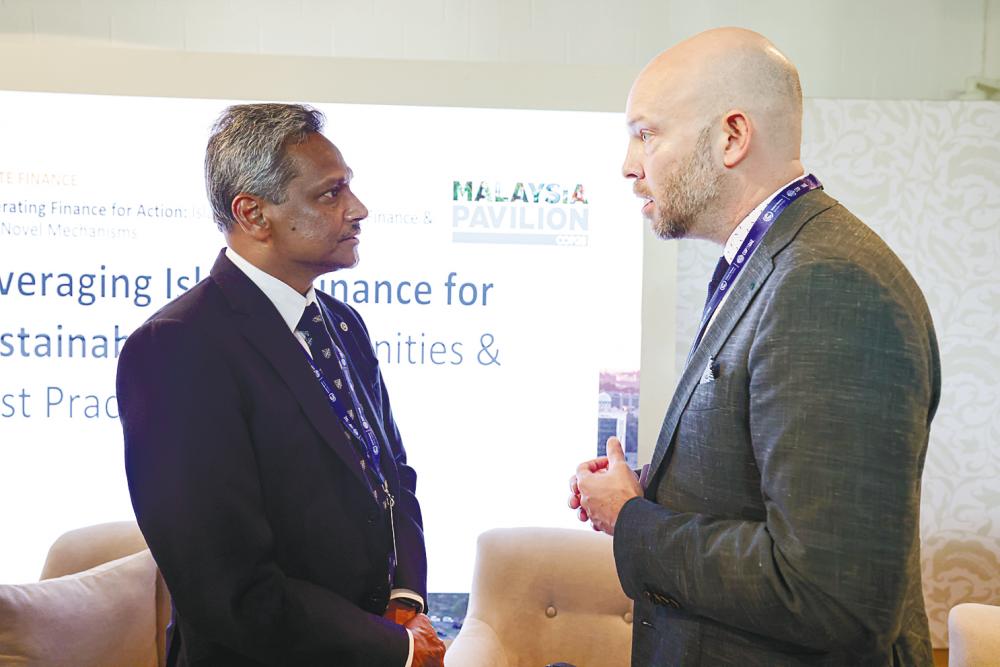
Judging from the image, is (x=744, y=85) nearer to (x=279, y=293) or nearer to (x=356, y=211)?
(x=356, y=211)

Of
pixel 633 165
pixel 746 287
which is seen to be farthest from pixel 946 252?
pixel 746 287

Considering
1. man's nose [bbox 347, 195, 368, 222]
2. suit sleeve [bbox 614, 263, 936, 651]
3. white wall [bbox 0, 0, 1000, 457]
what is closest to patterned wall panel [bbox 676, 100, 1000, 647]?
white wall [bbox 0, 0, 1000, 457]

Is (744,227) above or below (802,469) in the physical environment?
above

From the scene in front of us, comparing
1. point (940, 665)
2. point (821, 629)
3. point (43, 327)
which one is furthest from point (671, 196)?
point (940, 665)

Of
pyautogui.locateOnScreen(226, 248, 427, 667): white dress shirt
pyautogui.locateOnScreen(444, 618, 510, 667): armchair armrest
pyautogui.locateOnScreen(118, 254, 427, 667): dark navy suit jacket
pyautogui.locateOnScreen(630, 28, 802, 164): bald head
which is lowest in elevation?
pyautogui.locateOnScreen(444, 618, 510, 667): armchair armrest

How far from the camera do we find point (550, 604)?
3004mm

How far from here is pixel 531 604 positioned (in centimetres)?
298

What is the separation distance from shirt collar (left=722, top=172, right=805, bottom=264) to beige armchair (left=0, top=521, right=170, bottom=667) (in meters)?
2.16

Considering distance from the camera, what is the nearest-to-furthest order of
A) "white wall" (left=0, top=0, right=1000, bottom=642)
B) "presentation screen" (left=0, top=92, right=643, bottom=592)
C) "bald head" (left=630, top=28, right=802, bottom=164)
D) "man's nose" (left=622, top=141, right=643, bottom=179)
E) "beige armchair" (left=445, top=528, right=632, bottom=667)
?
1. "bald head" (left=630, top=28, right=802, bottom=164)
2. "man's nose" (left=622, top=141, right=643, bottom=179)
3. "beige armchair" (left=445, top=528, right=632, bottom=667)
4. "presentation screen" (left=0, top=92, right=643, bottom=592)
5. "white wall" (left=0, top=0, right=1000, bottom=642)

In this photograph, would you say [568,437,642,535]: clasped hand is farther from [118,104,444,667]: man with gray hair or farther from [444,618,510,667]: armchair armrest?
[444,618,510,667]: armchair armrest

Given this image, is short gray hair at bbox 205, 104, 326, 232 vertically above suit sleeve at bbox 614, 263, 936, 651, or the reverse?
short gray hair at bbox 205, 104, 326, 232

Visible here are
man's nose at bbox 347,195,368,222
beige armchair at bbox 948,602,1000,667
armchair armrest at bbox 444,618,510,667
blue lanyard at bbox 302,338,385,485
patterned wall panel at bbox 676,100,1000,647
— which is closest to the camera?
blue lanyard at bbox 302,338,385,485

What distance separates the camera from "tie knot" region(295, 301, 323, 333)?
71.6 inches

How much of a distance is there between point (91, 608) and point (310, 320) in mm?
1386
